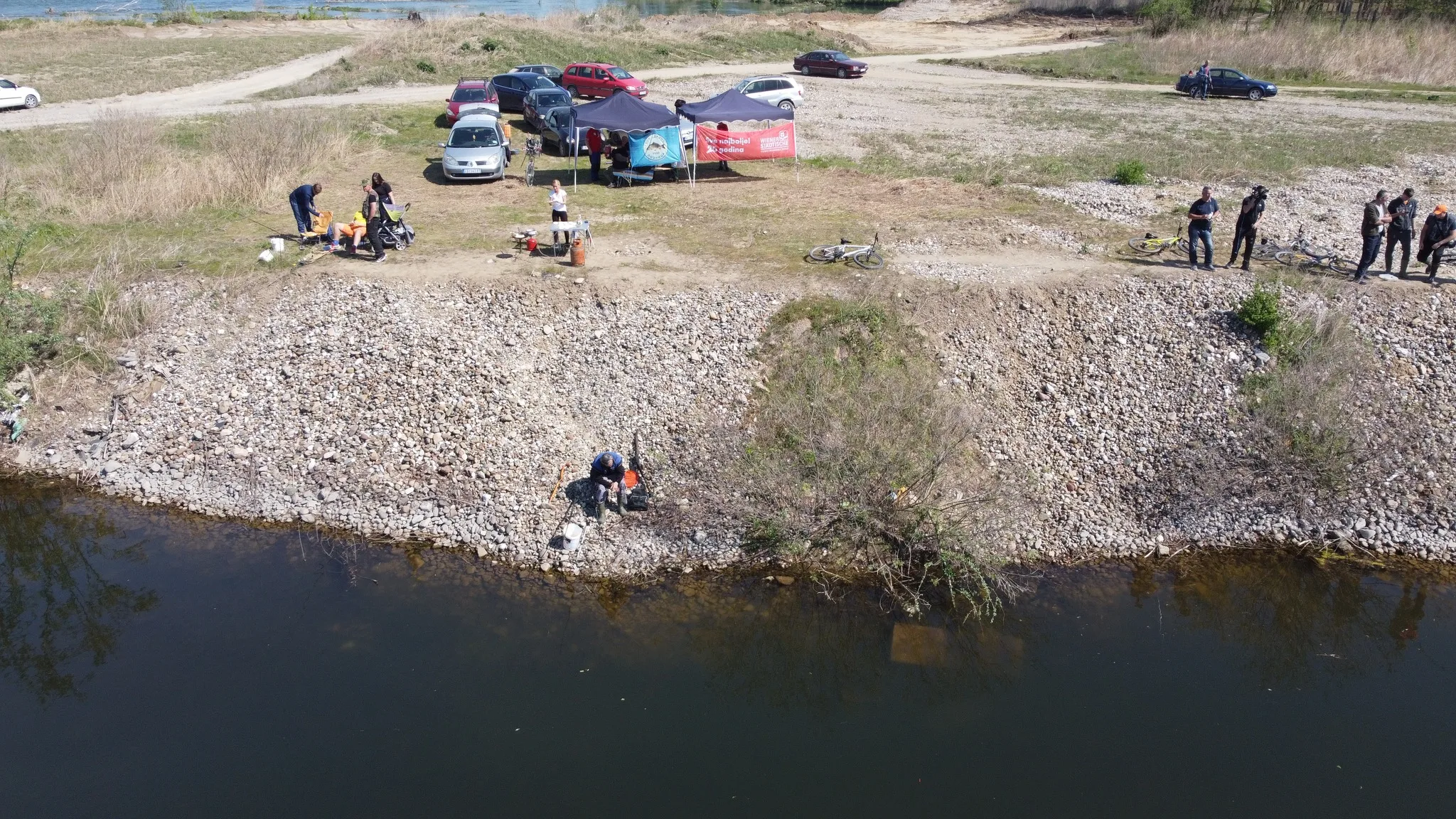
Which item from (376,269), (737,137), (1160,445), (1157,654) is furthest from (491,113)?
(1157,654)

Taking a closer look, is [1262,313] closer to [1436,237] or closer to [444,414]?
[1436,237]

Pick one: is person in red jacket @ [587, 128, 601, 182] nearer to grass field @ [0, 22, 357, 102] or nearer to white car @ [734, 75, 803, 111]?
white car @ [734, 75, 803, 111]

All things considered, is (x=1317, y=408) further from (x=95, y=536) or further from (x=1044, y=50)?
(x=1044, y=50)

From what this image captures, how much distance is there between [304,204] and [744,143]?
34.3 feet

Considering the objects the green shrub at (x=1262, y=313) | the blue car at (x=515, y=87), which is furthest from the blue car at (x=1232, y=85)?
the green shrub at (x=1262, y=313)

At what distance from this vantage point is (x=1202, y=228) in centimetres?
1741

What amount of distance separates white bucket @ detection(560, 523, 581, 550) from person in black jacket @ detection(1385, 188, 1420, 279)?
49.9 feet

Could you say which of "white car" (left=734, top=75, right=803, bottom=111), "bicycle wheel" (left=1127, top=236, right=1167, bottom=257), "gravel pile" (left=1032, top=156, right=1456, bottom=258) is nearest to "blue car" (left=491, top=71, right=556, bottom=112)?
"white car" (left=734, top=75, right=803, bottom=111)

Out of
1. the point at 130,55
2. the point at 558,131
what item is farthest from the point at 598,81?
the point at 130,55

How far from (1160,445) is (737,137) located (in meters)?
13.2

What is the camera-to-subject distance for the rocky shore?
44.0ft

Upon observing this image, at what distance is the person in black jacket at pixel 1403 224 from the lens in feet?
54.5

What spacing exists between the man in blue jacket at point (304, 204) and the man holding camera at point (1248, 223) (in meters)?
17.5

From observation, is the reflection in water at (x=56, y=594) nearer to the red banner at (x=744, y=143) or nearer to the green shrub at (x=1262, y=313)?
the red banner at (x=744, y=143)
